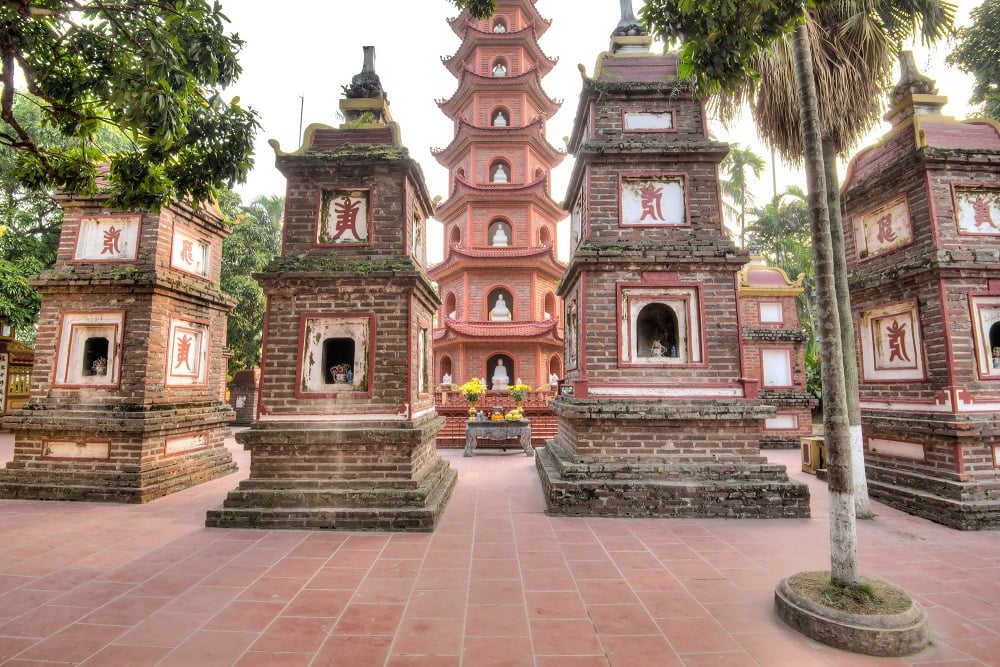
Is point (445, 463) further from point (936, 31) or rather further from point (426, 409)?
point (936, 31)

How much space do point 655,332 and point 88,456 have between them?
366 inches

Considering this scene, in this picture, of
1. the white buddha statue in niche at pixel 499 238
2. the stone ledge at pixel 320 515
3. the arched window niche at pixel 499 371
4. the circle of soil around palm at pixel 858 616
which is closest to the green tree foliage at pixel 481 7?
the stone ledge at pixel 320 515

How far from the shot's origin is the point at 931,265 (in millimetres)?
6719

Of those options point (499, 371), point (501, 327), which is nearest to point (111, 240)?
point (501, 327)

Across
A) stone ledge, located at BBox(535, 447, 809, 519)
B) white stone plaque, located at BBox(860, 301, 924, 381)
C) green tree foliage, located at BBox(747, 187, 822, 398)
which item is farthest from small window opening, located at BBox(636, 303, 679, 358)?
green tree foliage, located at BBox(747, 187, 822, 398)

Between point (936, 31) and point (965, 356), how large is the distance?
5034 mm

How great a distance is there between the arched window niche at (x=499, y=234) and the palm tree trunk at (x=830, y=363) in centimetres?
1512

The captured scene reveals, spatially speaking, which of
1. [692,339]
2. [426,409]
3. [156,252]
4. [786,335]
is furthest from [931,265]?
[156,252]

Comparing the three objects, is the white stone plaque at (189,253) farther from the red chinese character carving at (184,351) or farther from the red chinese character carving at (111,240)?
the red chinese character carving at (184,351)

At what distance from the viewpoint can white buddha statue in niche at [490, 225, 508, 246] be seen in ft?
63.4

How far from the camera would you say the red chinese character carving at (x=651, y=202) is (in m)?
7.47

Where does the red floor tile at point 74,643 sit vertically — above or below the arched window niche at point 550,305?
below

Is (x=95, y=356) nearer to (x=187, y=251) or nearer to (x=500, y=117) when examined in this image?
(x=187, y=251)

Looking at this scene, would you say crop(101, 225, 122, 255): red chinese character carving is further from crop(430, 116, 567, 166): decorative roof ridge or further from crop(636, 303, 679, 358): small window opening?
crop(430, 116, 567, 166): decorative roof ridge
